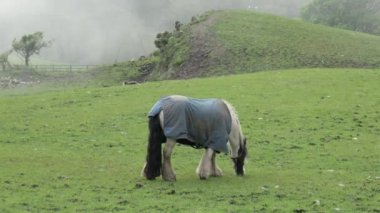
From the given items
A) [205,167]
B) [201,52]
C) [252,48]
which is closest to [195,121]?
[205,167]

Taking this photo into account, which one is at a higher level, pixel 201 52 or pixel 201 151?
pixel 201 52

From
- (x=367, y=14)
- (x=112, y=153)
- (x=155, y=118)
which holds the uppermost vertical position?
(x=367, y=14)

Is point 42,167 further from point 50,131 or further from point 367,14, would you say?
point 367,14

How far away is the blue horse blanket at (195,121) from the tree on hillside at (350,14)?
75.3m

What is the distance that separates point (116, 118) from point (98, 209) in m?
12.0

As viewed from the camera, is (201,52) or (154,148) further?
(201,52)

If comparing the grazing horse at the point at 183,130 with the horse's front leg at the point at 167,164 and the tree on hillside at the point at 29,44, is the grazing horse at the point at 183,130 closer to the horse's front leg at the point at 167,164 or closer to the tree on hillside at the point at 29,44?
the horse's front leg at the point at 167,164

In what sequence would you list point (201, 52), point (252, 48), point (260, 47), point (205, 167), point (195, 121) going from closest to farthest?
point (195, 121) → point (205, 167) → point (201, 52) → point (252, 48) → point (260, 47)

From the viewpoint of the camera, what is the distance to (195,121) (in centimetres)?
1184

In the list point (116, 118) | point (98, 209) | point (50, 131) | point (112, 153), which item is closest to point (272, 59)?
point (116, 118)

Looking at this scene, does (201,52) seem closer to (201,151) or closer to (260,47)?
(260,47)

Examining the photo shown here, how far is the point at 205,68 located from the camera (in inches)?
1535

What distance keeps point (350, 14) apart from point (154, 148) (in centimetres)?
7990

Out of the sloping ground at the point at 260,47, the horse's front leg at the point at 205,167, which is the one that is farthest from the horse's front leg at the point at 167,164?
the sloping ground at the point at 260,47
